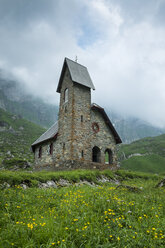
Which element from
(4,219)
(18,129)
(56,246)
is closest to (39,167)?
(4,219)

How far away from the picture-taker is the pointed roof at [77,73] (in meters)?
23.3

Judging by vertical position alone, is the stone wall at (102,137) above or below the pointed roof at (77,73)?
below

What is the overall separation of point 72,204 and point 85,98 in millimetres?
17576

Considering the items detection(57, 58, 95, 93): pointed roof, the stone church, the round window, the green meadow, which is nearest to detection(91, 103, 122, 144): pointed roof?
the stone church

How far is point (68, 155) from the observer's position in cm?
1969

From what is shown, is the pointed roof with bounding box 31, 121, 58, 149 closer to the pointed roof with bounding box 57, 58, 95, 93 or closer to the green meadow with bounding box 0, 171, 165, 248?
the pointed roof with bounding box 57, 58, 95, 93

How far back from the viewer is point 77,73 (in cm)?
2441

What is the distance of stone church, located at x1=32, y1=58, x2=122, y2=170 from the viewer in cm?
2022

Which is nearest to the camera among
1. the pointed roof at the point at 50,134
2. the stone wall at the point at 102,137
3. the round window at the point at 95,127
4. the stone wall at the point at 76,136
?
the stone wall at the point at 76,136

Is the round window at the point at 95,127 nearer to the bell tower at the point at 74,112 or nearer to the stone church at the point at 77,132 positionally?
the stone church at the point at 77,132

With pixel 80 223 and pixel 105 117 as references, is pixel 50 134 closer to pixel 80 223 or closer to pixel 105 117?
pixel 105 117

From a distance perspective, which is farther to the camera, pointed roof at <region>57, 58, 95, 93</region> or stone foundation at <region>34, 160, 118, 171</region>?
pointed roof at <region>57, 58, 95, 93</region>

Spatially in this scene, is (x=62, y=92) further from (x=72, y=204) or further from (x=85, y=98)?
(x=72, y=204)

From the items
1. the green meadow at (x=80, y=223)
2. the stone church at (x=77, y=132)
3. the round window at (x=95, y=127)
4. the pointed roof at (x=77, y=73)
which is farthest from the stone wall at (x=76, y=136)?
the green meadow at (x=80, y=223)
